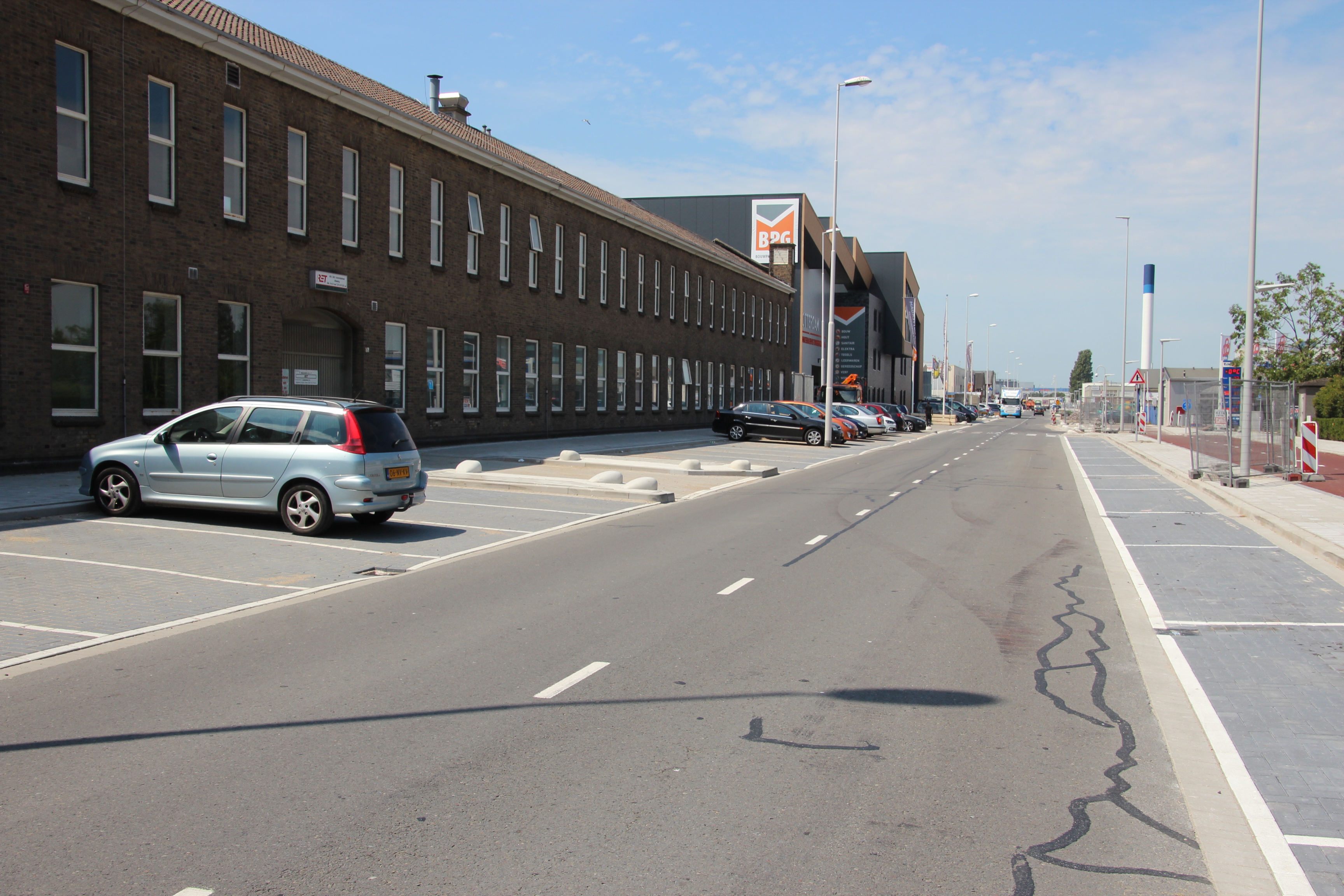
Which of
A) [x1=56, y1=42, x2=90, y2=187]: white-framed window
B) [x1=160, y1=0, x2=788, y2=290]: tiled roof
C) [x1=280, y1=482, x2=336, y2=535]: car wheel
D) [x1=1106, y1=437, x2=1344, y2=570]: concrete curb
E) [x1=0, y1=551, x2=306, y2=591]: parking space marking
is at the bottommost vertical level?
[x1=0, y1=551, x2=306, y2=591]: parking space marking

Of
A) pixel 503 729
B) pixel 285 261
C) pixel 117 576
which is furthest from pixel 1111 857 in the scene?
pixel 285 261

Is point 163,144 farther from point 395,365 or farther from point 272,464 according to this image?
point 272,464

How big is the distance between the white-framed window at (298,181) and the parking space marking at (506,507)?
9.48 metres

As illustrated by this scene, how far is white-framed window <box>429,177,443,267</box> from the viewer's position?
28.0m

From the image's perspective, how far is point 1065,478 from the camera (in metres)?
25.7

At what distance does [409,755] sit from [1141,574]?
28.8ft

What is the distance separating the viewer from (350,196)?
81.7ft

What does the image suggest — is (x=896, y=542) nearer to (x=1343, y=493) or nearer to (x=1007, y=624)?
(x=1007, y=624)

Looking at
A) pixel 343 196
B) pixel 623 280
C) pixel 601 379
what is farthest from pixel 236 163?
pixel 623 280

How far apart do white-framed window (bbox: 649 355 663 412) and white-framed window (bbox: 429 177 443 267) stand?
16610 millimetres

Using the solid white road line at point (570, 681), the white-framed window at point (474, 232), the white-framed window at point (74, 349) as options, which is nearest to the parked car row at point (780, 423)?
the white-framed window at point (474, 232)

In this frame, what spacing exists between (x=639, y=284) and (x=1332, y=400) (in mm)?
31966

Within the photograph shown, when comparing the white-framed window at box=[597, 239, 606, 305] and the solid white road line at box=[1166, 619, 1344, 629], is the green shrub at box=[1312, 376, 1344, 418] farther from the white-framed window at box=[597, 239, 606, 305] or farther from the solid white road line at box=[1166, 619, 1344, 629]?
the solid white road line at box=[1166, 619, 1344, 629]

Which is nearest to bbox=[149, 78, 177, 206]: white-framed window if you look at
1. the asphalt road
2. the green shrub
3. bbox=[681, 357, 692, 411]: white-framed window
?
the asphalt road
